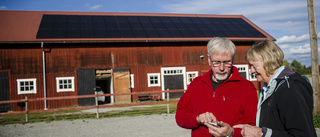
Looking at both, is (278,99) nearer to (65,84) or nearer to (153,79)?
(65,84)

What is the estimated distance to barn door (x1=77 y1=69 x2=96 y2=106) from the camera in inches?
743

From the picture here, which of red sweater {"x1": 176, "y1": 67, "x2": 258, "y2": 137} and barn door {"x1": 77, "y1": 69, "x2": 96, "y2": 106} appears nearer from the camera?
red sweater {"x1": 176, "y1": 67, "x2": 258, "y2": 137}

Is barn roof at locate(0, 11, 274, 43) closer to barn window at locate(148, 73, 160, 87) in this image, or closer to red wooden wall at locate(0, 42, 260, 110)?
red wooden wall at locate(0, 42, 260, 110)

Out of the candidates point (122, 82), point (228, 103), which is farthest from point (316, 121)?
point (122, 82)

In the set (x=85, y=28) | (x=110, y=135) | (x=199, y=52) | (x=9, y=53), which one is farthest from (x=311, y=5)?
(x=9, y=53)

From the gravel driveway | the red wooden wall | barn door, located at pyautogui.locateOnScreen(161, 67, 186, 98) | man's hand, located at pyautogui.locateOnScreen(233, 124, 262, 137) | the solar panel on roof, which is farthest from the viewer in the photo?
barn door, located at pyautogui.locateOnScreen(161, 67, 186, 98)

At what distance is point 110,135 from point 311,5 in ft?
24.4

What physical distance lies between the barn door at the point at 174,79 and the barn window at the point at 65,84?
21.1 ft

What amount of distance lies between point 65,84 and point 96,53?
296cm

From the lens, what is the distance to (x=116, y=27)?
21141 mm

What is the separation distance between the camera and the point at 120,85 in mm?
19625

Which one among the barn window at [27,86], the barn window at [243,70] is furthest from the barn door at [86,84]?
the barn window at [243,70]

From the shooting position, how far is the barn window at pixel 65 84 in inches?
736

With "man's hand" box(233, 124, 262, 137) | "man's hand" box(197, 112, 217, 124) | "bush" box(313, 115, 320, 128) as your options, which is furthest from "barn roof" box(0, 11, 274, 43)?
"man's hand" box(233, 124, 262, 137)
